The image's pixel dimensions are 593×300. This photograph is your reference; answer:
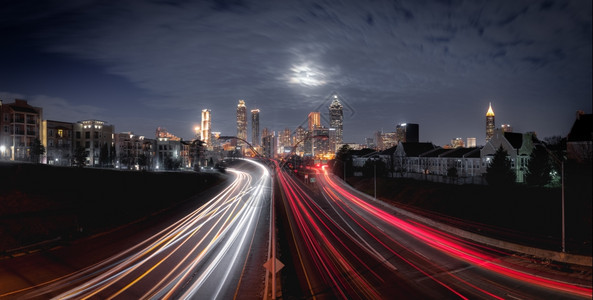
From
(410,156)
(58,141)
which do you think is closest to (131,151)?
(58,141)

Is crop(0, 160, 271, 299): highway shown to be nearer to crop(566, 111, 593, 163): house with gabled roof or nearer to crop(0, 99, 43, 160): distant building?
crop(566, 111, 593, 163): house with gabled roof

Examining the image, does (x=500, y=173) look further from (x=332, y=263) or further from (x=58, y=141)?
(x=58, y=141)

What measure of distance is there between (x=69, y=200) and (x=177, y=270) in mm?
22449

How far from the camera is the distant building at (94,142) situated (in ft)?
272

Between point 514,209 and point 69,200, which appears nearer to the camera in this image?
point 514,209

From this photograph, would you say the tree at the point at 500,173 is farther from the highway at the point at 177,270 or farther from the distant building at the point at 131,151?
the distant building at the point at 131,151

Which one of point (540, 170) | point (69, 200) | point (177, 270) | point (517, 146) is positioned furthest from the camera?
point (517, 146)

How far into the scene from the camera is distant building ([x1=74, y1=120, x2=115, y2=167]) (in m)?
82.8

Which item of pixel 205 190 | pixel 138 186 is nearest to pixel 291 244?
pixel 138 186

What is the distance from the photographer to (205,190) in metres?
60.1

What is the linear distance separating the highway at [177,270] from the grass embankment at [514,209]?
20.6 meters

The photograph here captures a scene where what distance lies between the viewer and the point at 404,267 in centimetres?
1920

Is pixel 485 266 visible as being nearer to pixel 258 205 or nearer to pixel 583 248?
pixel 583 248

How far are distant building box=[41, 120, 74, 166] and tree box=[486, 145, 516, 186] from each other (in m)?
87.0
